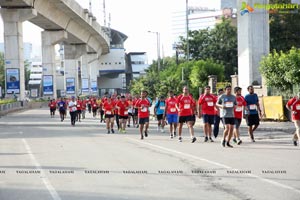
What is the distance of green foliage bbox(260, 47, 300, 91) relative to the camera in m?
29.5

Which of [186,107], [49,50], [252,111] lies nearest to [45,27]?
[49,50]

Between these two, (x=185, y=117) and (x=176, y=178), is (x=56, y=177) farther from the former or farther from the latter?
(x=185, y=117)

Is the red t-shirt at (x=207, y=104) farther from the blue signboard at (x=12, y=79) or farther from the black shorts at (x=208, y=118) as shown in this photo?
the blue signboard at (x=12, y=79)

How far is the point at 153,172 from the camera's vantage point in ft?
36.3

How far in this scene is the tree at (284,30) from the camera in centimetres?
5825

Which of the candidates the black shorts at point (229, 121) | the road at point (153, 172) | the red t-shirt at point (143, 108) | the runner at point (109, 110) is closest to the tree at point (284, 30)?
the runner at point (109, 110)

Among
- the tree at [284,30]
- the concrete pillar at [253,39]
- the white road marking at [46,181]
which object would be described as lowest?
the white road marking at [46,181]

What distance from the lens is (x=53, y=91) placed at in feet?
215

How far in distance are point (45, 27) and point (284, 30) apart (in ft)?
88.1

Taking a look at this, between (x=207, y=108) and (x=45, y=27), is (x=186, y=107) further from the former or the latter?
(x=45, y=27)

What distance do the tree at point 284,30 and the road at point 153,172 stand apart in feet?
143

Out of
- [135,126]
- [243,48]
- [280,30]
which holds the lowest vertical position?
[135,126]

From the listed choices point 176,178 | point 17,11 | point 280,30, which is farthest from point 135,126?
point 280,30

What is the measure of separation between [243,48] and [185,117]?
16689 mm
